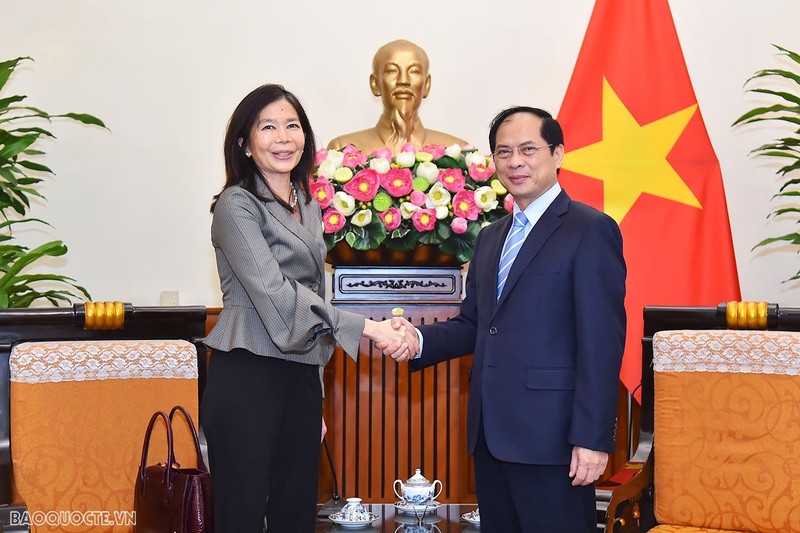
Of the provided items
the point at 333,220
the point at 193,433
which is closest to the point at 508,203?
the point at 333,220

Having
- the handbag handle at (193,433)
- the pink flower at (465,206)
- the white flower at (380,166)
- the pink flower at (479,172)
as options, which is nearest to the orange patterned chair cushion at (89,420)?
the handbag handle at (193,433)

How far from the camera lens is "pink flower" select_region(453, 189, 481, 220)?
2.68 metres

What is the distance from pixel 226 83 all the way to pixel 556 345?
2693 mm

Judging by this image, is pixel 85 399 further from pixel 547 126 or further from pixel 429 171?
pixel 547 126

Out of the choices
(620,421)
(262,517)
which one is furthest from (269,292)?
(620,421)

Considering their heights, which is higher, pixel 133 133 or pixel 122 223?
pixel 133 133

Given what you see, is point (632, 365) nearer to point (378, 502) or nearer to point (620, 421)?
point (620, 421)

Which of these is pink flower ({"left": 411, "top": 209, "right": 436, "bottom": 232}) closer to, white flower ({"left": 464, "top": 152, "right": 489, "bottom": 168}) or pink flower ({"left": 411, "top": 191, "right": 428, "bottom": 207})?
pink flower ({"left": 411, "top": 191, "right": 428, "bottom": 207})

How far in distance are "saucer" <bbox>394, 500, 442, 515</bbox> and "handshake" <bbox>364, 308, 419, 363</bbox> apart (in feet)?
1.24

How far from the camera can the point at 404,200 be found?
2719 mm

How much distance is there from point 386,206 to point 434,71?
5.76 feet

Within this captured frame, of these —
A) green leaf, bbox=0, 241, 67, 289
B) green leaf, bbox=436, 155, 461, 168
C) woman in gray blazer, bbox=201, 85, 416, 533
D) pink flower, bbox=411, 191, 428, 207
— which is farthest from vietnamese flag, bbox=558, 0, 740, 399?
green leaf, bbox=0, 241, 67, 289

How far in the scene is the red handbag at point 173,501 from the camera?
1898mm

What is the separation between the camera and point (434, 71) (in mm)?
4285
